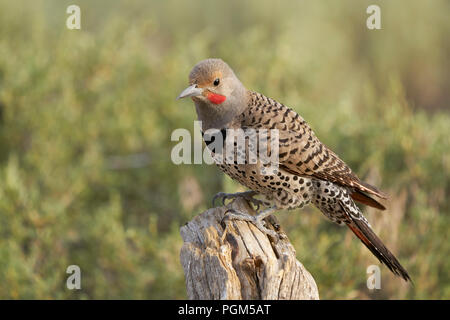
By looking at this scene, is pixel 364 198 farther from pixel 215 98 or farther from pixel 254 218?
pixel 215 98

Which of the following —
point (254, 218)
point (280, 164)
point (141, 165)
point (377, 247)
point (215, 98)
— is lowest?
point (377, 247)

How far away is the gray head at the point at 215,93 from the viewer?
4012 mm

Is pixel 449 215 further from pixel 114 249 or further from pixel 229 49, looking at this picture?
pixel 229 49

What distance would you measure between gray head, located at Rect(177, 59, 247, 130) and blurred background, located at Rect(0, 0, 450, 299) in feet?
6.04

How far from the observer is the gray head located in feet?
13.2

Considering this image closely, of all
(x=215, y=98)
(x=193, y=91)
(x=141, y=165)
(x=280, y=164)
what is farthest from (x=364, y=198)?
(x=141, y=165)

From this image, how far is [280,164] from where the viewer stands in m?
4.11

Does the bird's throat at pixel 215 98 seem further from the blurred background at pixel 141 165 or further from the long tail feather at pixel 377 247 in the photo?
the blurred background at pixel 141 165

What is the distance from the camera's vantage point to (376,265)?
5.75 metres

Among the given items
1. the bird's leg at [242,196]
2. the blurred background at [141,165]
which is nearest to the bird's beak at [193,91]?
the bird's leg at [242,196]

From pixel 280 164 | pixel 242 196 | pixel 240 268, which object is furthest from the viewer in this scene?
pixel 242 196

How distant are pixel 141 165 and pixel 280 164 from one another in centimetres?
422

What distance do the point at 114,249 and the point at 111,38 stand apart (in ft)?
11.2

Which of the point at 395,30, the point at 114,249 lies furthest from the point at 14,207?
the point at 395,30
